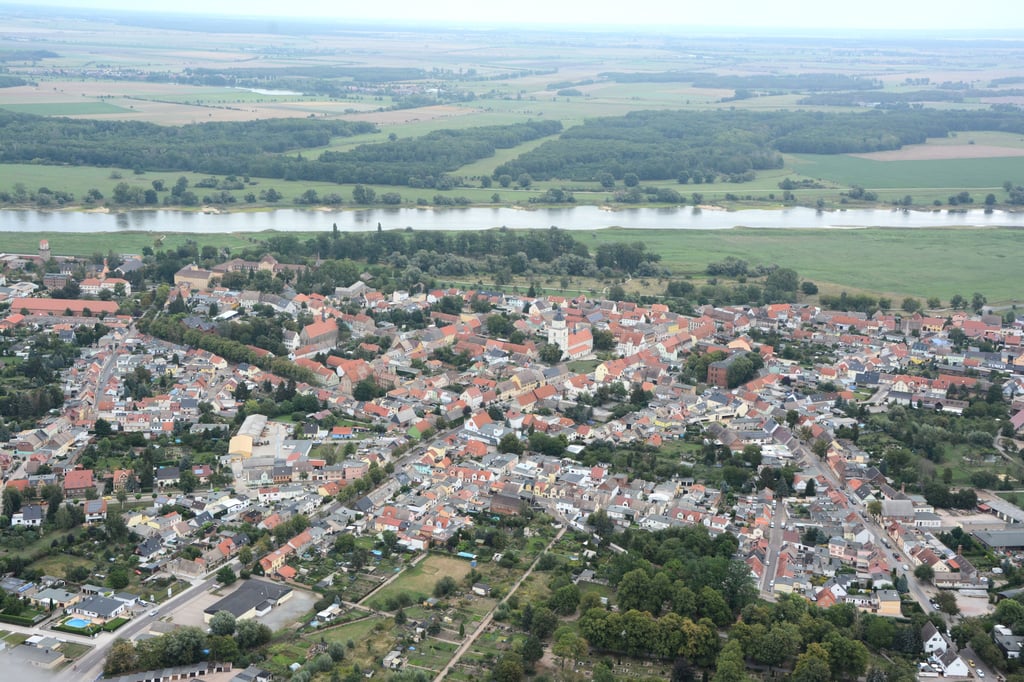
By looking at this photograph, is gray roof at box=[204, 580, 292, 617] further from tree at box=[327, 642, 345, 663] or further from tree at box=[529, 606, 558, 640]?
tree at box=[529, 606, 558, 640]

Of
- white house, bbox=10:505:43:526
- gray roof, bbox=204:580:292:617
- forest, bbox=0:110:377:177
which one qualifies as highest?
forest, bbox=0:110:377:177

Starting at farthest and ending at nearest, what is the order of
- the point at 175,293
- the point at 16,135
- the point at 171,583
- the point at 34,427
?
the point at 16,135 → the point at 175,293 → the point at 34,427 → the point at 171,583

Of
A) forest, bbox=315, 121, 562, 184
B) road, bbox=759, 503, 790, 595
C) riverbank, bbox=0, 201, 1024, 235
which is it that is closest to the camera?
road, bbox=759, 503, 790, 595

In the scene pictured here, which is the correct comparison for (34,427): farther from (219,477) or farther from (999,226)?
(999,226)

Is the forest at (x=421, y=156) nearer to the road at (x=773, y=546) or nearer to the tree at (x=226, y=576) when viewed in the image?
the road at (x=773, y=546)

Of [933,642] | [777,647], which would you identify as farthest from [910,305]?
[777,647]

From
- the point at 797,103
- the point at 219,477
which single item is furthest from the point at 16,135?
the point at 797,103

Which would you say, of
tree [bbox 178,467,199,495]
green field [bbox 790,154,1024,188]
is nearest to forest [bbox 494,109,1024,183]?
green field [bbox 790,154,1024,188]
